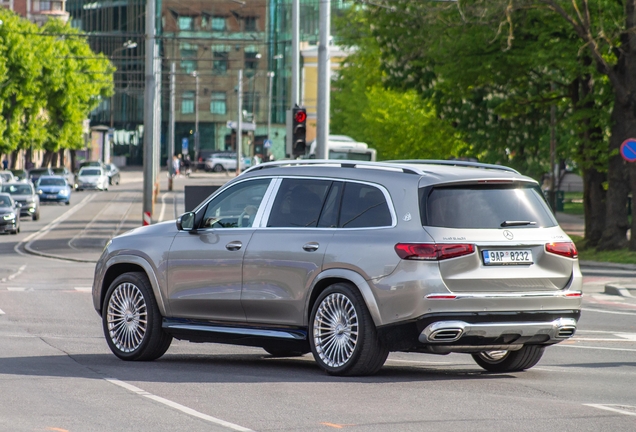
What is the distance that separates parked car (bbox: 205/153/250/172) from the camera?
110 metres

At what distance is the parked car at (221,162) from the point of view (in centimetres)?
11019

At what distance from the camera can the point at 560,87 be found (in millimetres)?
34750

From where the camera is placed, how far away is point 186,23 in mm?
116500

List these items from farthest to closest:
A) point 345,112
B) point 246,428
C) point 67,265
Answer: point 345,112 < point 67,265 < point 246,428

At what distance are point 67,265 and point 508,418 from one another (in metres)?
24.2

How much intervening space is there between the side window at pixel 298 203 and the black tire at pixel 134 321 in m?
1.47

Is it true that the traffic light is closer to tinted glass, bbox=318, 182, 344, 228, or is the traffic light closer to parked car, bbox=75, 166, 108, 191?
tinted glass, bbox=318, 182, 344, 228

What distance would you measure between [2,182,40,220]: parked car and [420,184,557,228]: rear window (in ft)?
145

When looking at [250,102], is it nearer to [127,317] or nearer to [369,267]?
[127,317]

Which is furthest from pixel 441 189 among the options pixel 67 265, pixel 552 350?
pixel 67 265

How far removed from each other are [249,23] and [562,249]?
109 meters

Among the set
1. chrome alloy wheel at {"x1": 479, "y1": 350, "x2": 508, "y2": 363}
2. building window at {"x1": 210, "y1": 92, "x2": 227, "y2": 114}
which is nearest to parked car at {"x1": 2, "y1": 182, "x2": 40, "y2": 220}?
chrome alloy wheel at {"x1": 479, "y1": 350, "x2": 508, "y2": 363}

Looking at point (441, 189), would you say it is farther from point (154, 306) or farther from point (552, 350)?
point (552, 350)

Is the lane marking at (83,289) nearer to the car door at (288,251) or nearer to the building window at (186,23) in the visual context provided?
the car door at (288,251)
